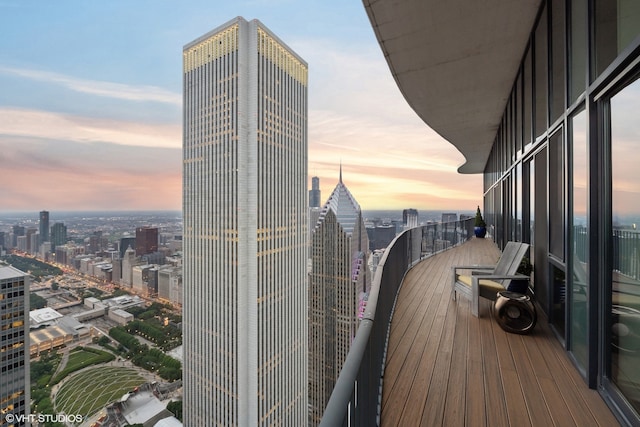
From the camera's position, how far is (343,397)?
32.4 inches

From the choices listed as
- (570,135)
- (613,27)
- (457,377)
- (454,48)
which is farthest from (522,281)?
(454,48)

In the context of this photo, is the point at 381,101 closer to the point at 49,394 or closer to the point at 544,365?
the point at 544,365

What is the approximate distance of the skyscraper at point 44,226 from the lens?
16719 mm

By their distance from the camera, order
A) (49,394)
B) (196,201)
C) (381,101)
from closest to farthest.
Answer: (49,394)
(381,101)
(196,201)

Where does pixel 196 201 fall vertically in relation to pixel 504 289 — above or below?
above

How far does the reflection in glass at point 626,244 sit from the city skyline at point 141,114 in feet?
41.3

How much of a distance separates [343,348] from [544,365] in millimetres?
39756

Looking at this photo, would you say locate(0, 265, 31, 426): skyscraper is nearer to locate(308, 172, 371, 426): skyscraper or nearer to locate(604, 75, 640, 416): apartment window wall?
locate(604, 75, 640, 416): apartment window wall

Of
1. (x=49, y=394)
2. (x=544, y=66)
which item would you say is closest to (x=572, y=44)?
(x=544, y=66)

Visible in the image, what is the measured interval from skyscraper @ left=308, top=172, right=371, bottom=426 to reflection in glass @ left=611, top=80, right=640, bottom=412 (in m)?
36.4

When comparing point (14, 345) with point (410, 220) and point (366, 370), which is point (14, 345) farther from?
point (366, 370)

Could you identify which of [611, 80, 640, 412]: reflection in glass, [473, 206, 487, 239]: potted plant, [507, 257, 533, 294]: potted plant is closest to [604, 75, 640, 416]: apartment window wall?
[611, 80, 640, 412]: reflection in glass

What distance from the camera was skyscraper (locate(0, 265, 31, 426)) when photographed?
46.3 ft

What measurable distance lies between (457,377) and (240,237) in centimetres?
3435
